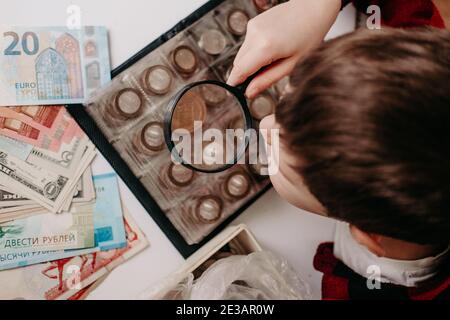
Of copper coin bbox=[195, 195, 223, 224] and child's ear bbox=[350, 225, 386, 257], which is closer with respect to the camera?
child's ear bbox=[350, 225, 386, 257]

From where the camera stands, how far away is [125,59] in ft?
3.08

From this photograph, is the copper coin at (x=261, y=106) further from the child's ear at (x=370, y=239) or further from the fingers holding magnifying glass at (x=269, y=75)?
the child's ear at (x=370, y=239)

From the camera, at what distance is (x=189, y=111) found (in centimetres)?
90

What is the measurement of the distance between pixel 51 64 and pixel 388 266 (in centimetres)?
79

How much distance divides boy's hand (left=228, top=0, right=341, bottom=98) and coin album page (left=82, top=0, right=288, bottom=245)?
13 cm

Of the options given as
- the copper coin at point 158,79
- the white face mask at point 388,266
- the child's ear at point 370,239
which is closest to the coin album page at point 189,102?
the copper coin at point 158,79

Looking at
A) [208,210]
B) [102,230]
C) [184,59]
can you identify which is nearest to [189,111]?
[184,59]

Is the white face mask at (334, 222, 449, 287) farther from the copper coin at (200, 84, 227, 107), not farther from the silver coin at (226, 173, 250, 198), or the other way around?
the copper coin at (200, 84, 227, 107)

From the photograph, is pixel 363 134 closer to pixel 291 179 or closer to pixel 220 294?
pixel 291 179

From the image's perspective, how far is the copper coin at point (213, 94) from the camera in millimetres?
921

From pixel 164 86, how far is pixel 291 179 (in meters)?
0.38

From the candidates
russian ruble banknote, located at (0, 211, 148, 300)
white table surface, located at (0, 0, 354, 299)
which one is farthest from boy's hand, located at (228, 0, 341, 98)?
russian ruble banknote, located at (0, 211, 148, 300)

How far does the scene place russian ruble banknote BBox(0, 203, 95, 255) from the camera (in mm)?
930
